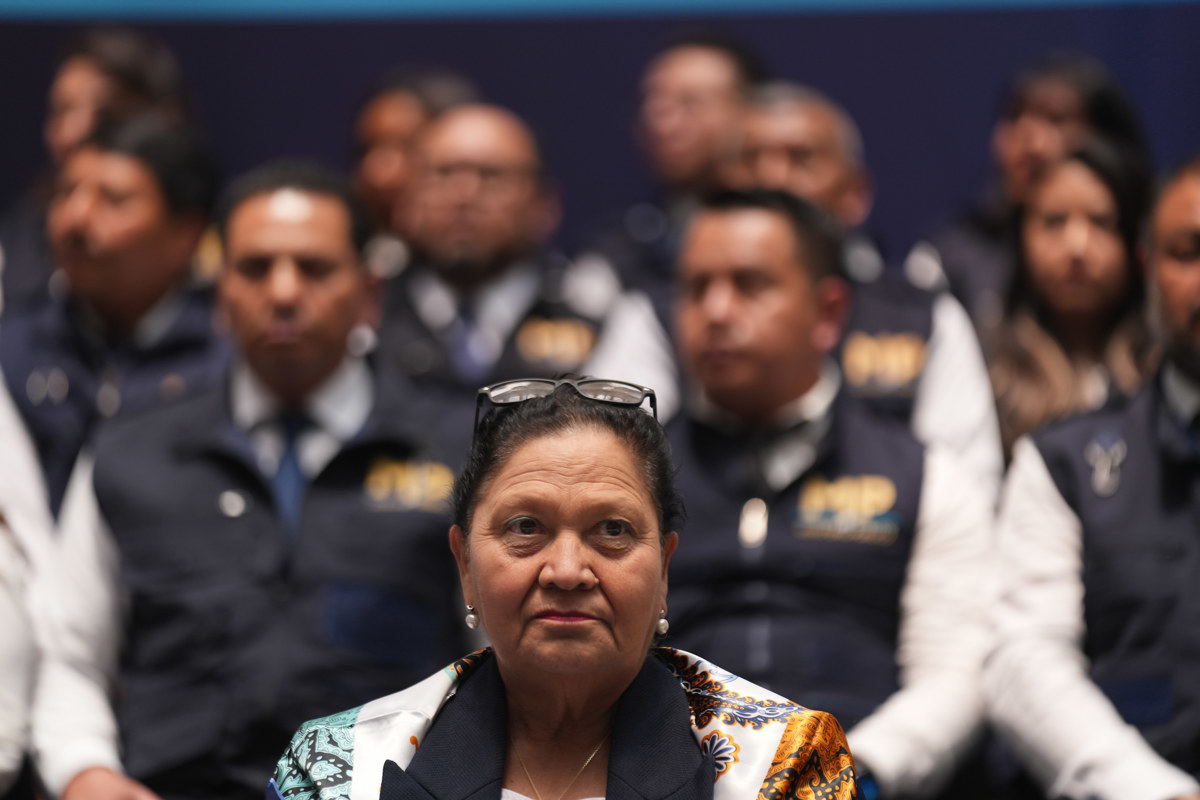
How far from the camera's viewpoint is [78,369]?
12.1 ft

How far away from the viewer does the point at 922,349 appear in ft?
11.9

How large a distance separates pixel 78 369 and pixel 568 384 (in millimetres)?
2138

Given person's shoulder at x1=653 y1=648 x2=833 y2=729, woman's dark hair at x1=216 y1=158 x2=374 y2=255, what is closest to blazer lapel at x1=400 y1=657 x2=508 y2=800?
person's shoulder at x1=653 y1=648 x2=833 y2=729

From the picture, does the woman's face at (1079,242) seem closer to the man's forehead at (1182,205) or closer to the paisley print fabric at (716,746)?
the man's forehead at (1182,205)

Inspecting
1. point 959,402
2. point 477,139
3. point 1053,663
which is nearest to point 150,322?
point 477,139

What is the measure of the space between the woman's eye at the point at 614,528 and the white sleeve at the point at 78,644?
1191 mm

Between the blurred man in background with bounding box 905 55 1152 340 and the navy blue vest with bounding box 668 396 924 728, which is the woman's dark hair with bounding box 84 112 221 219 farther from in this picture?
the blurred man in background with bounding box 905 55 1152 340

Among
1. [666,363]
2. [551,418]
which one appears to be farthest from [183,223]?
[551,418]

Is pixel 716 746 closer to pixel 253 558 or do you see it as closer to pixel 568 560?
pixel 568 560

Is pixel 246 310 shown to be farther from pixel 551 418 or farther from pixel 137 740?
pixel 551 418

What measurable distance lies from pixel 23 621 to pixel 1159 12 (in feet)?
Answer: 13.5

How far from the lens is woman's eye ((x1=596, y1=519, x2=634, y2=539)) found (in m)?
1.88

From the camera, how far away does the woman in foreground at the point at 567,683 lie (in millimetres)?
1843

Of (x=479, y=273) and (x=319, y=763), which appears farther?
(x=479, y=273)
